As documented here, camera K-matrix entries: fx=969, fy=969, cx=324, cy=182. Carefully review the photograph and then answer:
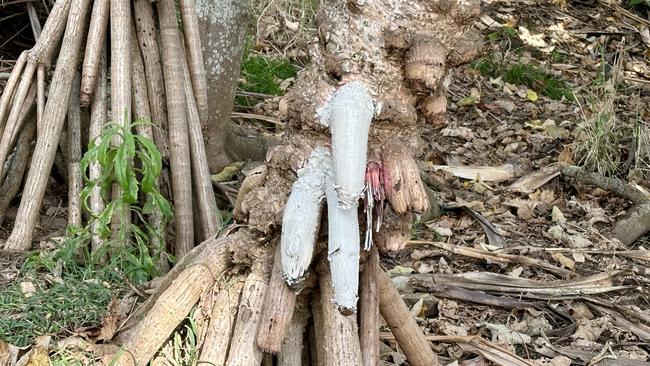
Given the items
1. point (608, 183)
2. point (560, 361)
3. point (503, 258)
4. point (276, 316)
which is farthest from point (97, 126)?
point (608, 183)

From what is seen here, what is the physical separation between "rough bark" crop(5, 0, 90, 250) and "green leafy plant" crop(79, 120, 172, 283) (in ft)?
0.86

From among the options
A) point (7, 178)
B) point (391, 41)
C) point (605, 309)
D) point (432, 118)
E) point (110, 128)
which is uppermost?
point (391, 41)

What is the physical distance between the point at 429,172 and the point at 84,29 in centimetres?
233

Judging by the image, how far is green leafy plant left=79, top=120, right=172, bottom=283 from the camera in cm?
359

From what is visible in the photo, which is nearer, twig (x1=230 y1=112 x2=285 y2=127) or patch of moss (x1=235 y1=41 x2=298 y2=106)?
twig (x1=230 y1=112 x2=285 y2=127)

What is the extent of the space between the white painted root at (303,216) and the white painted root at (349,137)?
0.16m

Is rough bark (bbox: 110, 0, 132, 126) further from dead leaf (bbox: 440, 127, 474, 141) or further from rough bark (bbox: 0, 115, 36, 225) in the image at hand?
dead leaf (bbox: 440, 127, 474, 141)

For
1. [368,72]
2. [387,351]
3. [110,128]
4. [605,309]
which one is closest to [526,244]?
[605,309]

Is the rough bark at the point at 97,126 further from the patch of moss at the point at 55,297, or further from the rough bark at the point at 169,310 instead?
the rough bark at the point at 169,310

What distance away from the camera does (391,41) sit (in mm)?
2604

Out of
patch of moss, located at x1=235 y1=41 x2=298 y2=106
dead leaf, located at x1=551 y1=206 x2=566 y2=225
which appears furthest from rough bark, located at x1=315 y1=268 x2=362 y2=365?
patch of moss, located at x1=235 y1=41 x2=298 y2=106

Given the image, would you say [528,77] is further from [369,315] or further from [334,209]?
[334,209]

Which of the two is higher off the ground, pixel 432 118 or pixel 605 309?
pixel 432 118

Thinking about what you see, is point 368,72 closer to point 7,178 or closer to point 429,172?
point 7,178
